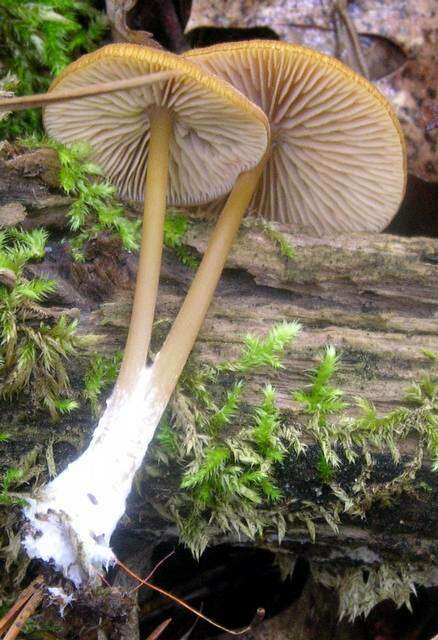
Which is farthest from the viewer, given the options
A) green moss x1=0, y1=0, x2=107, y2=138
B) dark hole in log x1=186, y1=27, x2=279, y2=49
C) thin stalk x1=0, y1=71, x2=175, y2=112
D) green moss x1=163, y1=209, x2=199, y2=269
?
dark hole in log x1=186, y1=27, x2=279, y2=49

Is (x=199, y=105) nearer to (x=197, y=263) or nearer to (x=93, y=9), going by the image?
(x=197, y=263)

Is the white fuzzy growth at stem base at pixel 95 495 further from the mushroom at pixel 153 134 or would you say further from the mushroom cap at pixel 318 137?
the mushroom cap at pixel 318 137

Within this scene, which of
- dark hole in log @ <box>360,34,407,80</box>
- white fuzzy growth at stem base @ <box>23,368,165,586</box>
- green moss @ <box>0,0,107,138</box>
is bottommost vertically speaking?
white fuzzy growth at stem base @ <box>23,368,165,586</box>

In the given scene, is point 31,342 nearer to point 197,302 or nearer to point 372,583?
point 197,302

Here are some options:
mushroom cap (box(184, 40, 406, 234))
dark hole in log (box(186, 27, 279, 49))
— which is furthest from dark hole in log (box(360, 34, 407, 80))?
mushroom cap (box(184, 40, 406, 234))

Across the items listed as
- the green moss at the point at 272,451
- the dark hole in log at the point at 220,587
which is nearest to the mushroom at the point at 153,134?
the green moss at the point at 272,451

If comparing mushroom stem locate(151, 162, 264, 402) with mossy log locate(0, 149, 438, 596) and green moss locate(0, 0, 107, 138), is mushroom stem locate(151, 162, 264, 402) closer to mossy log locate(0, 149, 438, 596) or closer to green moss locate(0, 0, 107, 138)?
mossy log locate(0, 149, 438, 596)
